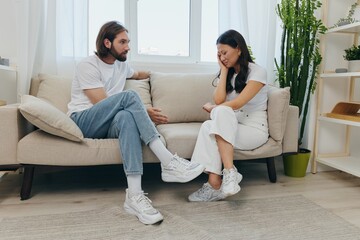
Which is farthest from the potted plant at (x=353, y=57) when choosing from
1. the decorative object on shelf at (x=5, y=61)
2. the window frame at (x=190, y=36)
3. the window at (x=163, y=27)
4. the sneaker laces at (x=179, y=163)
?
the decorative object on shelf at (x=5, y=61)

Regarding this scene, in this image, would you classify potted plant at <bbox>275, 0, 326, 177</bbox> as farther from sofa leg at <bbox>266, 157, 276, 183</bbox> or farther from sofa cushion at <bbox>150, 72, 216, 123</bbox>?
sofa cushion at <bbox>150, 72, 216, 123</bbox>

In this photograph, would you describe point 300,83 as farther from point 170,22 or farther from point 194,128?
point 170,22

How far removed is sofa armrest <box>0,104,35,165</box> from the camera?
156 cm

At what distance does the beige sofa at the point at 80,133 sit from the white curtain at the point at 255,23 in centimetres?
57

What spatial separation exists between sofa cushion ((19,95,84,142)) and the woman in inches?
25.8

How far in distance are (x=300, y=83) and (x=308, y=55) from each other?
20cm

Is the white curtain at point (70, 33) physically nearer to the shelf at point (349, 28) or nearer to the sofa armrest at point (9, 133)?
the sofa armrest at point (9, 133)

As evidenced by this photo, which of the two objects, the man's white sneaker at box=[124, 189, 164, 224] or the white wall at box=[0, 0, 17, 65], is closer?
the man's white sneaker at box=[124, 189, 164, 224]

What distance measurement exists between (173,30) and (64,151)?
152 centimetres

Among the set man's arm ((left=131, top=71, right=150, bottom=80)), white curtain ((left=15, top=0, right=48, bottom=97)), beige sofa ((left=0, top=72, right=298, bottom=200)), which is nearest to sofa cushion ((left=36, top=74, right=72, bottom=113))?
beige sofa ((left=0, top=72, right=298, bottom=200))

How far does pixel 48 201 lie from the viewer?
5.52 ft

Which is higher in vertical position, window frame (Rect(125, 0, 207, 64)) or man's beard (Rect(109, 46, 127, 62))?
window frame (Rect(125, 0, 207, 64))

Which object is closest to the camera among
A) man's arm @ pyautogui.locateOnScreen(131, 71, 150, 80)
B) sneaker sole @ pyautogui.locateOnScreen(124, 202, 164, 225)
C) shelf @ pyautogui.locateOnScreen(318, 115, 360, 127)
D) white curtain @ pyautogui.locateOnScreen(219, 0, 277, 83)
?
sneaker sole @ pyautogui.locateOnScreen(124, 202, 164, 225)

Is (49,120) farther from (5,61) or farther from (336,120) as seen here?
(336,120)
